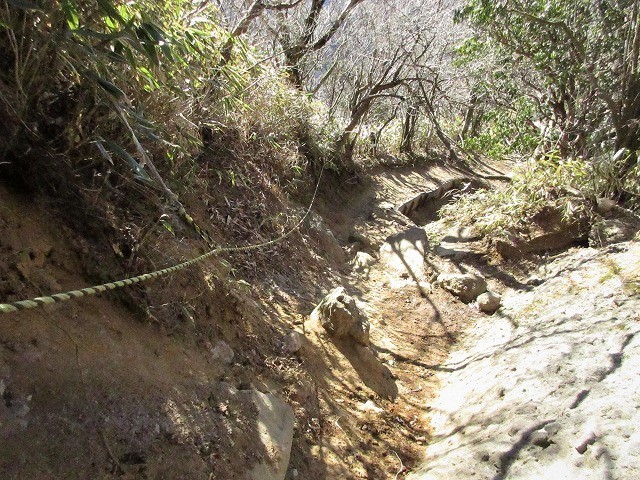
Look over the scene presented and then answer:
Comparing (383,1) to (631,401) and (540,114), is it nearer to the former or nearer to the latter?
(540,114)

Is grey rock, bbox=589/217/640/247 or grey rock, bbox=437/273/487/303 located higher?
grey rock, bbox=589/217/640/247

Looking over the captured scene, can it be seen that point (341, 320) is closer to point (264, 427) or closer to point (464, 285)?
point (264, 427)

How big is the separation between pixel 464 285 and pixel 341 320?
211 cm

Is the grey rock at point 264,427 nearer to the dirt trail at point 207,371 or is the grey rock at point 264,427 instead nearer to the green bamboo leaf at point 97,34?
the dirt trail at point 207,371

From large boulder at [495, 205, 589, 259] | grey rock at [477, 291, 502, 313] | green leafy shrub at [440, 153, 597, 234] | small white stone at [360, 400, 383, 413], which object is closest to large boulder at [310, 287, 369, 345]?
small white stone at [360, 400, 383, 413]

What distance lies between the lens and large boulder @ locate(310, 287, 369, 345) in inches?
137

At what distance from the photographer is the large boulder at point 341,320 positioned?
3.49m

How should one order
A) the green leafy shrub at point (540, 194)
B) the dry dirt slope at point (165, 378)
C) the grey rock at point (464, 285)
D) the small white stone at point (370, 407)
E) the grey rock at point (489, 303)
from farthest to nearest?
1. the green leafy shrub at point (540, 194)
2. the grey rock at point (464, 285)
3. the grey rock at point (489, 303)
4. the small white stone at point (370, 407)
5. the dry dirt slope at point (165, 378)

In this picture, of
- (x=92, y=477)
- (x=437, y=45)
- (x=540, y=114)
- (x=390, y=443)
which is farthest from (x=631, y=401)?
(x=437, y=45)

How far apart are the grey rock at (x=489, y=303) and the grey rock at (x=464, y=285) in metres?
0.13

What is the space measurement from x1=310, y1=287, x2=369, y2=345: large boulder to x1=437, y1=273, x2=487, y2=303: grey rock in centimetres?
186

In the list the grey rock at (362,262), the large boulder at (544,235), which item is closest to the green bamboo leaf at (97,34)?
the grey rock at (362,262)

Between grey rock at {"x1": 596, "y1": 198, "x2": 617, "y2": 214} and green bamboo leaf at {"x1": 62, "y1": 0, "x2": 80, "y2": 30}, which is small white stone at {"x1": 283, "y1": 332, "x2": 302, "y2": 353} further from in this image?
grey rock at {"x1": 596, "y1": 198, "x2": 617, "y2": 214}

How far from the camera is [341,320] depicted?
3.48 m
